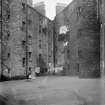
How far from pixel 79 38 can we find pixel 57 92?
0.23 metres

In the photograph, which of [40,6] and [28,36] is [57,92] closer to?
[28,36]

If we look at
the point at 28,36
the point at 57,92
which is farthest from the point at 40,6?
the point at 57,92

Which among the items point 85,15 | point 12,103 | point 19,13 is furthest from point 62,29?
point 12,103

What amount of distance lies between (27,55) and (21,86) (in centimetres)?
15

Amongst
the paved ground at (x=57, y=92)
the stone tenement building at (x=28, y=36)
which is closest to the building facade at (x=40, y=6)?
the stone tenement building at (x=28, y=36)

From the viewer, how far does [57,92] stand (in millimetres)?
513

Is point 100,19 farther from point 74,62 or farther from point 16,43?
point 16,43

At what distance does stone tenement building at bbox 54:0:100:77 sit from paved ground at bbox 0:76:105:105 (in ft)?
0.15

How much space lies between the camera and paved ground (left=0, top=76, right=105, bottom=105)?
48cm

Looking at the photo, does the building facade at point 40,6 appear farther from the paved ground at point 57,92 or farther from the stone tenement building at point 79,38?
the paved ground at point 57,92

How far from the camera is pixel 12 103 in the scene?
49 centimetres

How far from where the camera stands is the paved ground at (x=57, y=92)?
478 mm

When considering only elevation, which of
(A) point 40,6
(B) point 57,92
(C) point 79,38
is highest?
(A) point 40,6

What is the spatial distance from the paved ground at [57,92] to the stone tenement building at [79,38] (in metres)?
0.05
